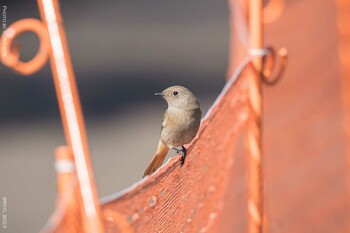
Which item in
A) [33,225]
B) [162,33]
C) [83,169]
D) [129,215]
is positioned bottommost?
[33,225]

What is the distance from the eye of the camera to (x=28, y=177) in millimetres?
4273

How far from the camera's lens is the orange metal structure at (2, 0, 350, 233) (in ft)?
3.61

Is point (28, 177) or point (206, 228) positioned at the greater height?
point (206, 228)

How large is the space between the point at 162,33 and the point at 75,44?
24.6 inches

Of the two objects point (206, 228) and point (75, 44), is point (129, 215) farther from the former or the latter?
point (75, 44)

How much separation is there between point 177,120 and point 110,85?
134 inches

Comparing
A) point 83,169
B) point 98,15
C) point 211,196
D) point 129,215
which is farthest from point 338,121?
point 98,15

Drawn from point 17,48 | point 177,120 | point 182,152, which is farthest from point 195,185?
point 17,48

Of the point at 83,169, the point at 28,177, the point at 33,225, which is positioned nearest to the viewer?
the point at 83,169

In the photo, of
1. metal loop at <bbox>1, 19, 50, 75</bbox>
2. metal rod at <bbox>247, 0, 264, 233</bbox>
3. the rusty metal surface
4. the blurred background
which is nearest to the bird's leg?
the rusty metal surface

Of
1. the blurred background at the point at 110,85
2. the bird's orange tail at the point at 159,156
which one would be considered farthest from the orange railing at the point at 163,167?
the blurred background at the point at 110,85

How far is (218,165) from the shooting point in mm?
1764

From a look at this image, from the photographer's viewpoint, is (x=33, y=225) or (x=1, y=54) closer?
(x=1, y=54)

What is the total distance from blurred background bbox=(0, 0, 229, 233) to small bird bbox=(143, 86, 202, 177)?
212 centimetres
